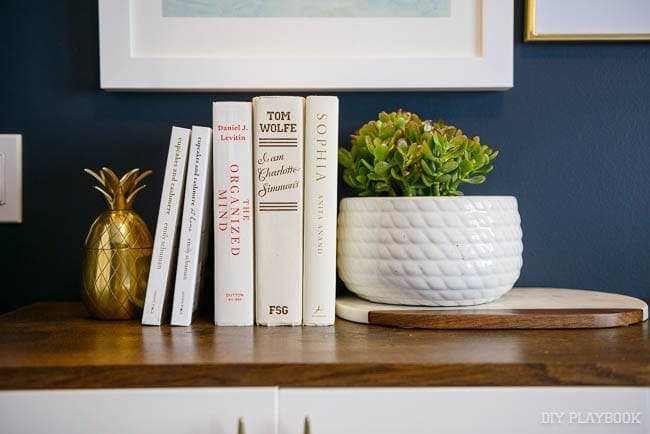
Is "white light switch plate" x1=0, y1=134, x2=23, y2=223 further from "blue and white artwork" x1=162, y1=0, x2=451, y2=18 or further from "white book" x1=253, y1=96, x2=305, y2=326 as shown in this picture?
"white book" x1=253, y1=96, x2=305, y2=326

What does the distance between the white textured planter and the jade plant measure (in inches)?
1.9

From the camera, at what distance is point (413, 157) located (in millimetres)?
787

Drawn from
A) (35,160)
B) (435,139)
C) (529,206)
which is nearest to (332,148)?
(435,139)

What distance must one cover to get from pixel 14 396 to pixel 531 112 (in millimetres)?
838

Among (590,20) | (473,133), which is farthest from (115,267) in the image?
(590,20)

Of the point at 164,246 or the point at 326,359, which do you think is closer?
the point at 326,359

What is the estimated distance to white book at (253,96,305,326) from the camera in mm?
774

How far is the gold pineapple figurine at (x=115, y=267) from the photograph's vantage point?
0.81 metres

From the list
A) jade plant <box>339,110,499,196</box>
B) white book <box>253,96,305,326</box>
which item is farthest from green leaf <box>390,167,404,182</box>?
white book <box>253,96,305,326</box>

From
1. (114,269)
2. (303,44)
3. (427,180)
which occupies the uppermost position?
(303,44)

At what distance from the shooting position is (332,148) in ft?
2.54

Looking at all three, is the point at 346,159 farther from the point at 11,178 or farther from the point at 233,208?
the point at 11,178

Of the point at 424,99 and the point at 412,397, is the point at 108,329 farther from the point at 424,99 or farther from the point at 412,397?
the point at 424,99

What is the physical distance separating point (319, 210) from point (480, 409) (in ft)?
1.05
